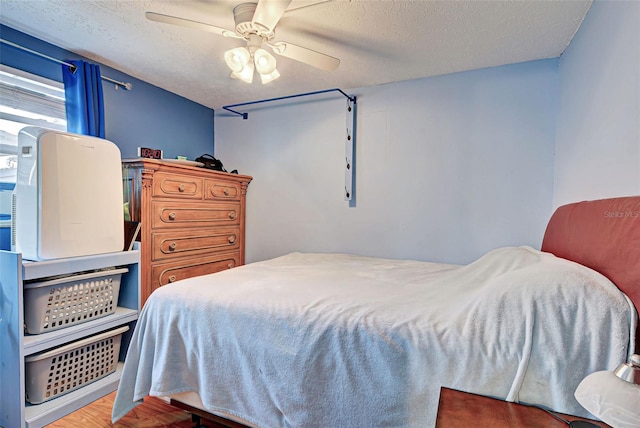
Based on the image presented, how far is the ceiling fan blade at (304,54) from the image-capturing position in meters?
1.66

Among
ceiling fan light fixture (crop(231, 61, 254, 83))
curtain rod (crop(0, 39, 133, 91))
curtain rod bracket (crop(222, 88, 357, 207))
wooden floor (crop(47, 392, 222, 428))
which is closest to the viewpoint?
wooden floor (crop(47, 392, 222, 428))

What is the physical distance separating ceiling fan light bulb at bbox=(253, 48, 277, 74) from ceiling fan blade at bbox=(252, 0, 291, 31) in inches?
5.6

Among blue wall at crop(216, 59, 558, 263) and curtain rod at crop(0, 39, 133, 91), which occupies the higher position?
curtain rod at crop(0, 39, 133, 91)

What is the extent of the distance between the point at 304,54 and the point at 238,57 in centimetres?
35

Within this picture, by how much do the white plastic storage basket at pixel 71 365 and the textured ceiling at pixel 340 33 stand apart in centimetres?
184

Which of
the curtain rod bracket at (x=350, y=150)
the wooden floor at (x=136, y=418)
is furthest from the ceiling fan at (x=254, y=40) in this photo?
the wooden floor at (x=136, y=418)

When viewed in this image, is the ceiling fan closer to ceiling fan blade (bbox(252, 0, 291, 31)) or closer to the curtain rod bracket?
ceiling fan blade (bbox(252, 0, 291, 31))

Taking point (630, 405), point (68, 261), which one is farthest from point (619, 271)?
point (68, 261)

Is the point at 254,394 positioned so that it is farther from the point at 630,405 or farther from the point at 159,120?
the point at 159,120

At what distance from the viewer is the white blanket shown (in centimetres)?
88

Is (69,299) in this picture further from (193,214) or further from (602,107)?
(602,107)

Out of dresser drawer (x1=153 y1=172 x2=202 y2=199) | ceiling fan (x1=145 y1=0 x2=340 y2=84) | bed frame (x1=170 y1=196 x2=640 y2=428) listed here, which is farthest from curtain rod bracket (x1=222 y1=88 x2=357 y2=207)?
bed frame (x1=170 y1=196 x2=640 y2=428)

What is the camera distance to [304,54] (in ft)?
5.59

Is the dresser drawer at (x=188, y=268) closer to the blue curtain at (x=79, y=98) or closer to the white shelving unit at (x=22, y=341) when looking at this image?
the white shelving unit at (x=22, y=341)
